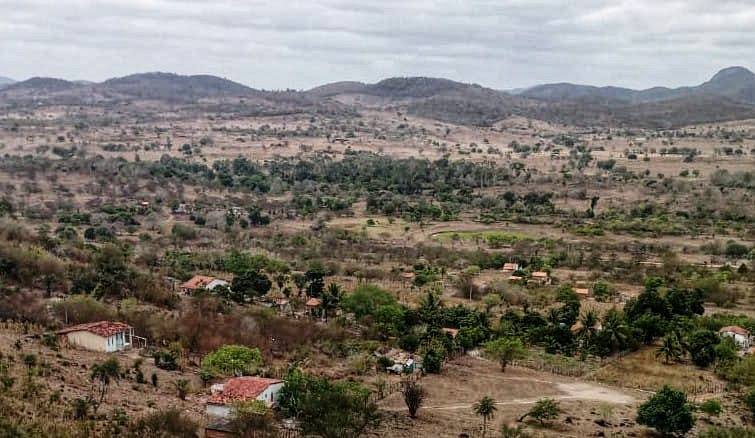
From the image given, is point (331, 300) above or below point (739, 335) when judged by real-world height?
above

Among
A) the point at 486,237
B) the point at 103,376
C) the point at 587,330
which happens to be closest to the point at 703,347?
the point at 587,330

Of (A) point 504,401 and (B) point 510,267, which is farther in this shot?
(B) point 510,267

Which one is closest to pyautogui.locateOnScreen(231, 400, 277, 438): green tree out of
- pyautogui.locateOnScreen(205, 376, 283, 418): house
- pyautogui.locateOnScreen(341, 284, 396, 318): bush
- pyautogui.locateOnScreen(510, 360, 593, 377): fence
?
pyautogui.locateOnScreen(205, 376, 283, 418): house

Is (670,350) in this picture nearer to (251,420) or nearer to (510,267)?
(510,267)

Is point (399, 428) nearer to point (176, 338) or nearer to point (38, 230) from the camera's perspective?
point (176, 338)

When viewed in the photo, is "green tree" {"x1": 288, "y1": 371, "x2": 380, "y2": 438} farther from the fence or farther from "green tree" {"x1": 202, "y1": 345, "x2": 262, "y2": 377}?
the fence

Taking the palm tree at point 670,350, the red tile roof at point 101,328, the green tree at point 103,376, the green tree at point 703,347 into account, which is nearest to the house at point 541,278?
the palm tree at point 670,350

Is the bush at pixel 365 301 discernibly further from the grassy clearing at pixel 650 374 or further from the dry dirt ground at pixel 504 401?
→ the grassy clearing at pixel 650 374

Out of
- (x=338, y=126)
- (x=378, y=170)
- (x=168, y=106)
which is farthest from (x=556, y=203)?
(x=168, y=106)
